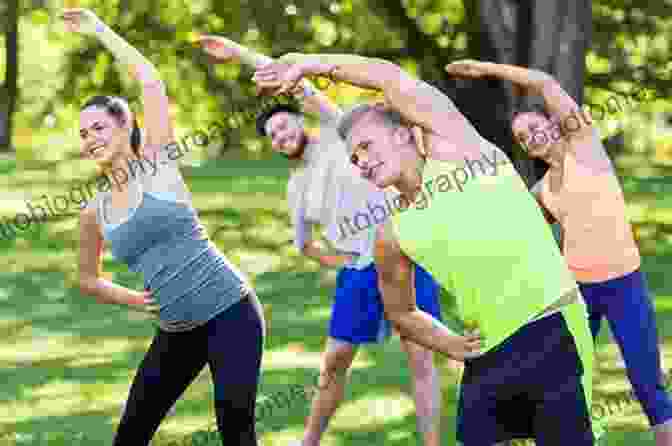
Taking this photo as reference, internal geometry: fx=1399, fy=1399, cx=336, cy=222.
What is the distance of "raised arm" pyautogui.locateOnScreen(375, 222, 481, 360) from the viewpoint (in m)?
4.13

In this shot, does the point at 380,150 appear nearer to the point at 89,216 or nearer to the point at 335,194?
the point at 89,216

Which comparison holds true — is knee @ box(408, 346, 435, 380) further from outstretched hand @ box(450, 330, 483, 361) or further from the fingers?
outstretched hand @ box(450, 330, 483, 361)

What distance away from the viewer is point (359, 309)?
6.77 meters

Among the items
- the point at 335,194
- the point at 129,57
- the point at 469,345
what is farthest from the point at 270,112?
the point at 469,345

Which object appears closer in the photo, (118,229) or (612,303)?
(118,229)

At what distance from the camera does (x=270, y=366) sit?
9.95 m

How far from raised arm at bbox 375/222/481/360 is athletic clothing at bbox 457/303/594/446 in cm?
10

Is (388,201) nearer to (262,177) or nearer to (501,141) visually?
(501,141)

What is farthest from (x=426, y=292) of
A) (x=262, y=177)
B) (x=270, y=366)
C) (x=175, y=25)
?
(x=262, y=177)

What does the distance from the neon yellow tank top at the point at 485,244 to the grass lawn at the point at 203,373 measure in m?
3.56

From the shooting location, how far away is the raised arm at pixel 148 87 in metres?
5.37

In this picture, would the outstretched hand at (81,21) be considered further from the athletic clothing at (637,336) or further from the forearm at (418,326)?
the athletic clothing at (637,336)

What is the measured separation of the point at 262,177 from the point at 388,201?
21.0m

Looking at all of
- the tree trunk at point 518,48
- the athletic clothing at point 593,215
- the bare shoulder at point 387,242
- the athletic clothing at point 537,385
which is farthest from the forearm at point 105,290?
the tree trunk at point 518,48
